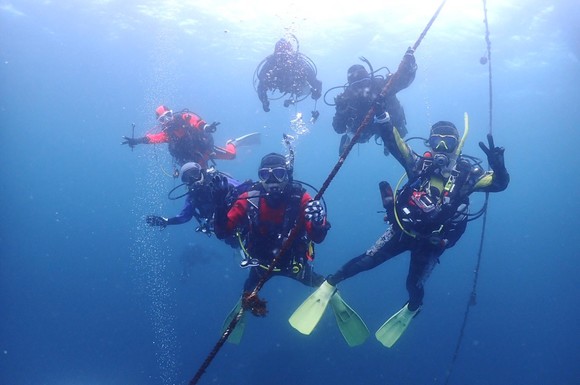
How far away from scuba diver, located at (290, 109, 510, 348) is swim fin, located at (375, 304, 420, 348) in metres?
0.02

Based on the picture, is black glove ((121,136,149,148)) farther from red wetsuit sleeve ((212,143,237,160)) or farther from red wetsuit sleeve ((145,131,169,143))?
red wetsuit sleeve ((212,143,237,160))

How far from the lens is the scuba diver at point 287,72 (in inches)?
398

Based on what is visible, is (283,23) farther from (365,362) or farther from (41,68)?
(41,68)

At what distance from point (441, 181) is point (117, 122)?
305ft

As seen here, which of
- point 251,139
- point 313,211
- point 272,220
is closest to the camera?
point 313,211

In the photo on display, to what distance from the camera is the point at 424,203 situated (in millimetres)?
7199

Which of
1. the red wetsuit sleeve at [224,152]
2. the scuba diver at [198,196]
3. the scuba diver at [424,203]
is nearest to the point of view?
the scuba diver at [424,203]

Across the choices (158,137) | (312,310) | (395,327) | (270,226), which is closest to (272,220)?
(270,226)

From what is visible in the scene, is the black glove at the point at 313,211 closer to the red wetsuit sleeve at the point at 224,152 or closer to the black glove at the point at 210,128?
the black glove at the point at 210,128

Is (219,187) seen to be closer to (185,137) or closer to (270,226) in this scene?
(270,226)

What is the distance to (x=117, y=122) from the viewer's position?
8800cm

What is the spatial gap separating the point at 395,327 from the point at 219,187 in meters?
5.40

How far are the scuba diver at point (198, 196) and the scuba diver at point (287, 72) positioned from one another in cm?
299

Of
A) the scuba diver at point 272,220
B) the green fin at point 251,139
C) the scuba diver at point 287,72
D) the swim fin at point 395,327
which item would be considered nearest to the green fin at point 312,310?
the scuba diver at point 272,220
